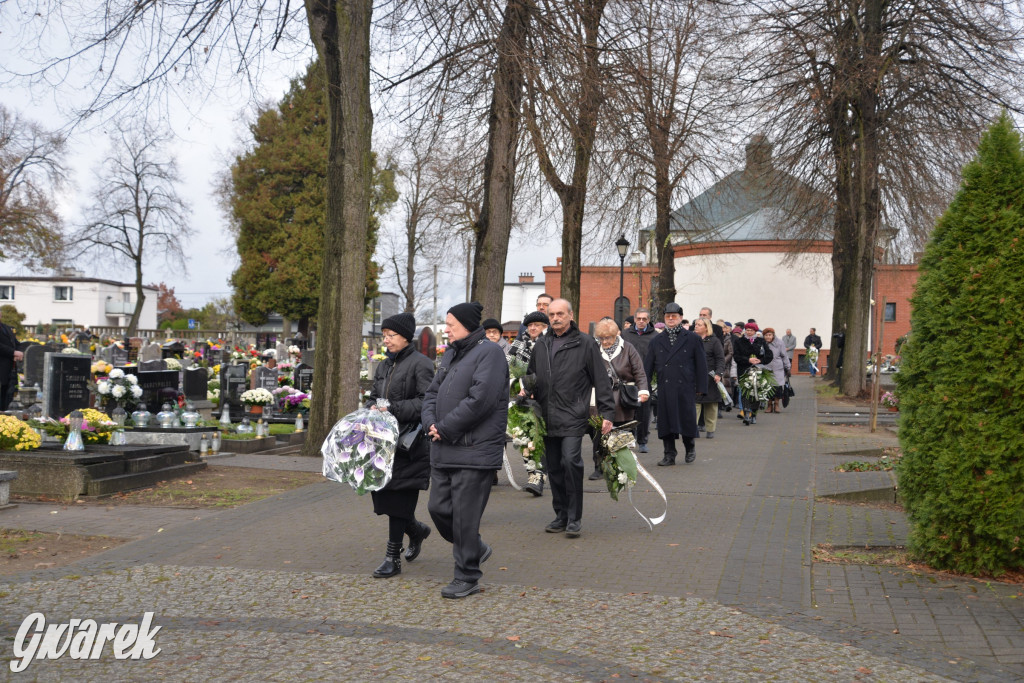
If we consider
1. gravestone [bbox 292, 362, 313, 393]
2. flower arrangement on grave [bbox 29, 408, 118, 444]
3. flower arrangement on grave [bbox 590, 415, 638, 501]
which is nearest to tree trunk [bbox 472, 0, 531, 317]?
flower arrangement on grave [bbox 29, 408, 118, 444]

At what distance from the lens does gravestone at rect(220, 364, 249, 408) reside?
17859 millimetres

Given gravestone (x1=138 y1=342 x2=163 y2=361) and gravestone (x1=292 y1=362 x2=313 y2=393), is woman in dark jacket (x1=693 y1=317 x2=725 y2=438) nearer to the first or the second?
gravestone (x1=292 y1=362 x2=313 y2=393)

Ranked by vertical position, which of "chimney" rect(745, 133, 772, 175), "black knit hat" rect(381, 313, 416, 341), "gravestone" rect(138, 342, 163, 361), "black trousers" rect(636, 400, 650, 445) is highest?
"chimney" rect(745, 133, 772, 175)

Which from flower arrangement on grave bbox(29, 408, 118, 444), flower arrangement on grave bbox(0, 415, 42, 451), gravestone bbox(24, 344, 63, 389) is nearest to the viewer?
flower arrangement on grave bbox(0, 415, 42, 451)

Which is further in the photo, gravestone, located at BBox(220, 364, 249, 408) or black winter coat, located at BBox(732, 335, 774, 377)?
black winter coat, located at BBox(732, 335, 774, 377)

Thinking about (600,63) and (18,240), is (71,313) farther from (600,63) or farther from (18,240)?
(600,63)

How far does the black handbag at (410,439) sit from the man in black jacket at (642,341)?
25.4 ft

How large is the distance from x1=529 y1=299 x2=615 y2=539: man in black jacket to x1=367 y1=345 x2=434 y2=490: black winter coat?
1.73 m

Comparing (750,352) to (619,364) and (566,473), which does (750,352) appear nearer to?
(619,364)

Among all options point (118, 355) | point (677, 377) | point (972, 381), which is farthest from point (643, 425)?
point (118, 355)

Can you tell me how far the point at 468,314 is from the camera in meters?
6.41

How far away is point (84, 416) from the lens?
10.7m

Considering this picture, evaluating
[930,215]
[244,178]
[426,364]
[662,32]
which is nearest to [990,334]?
[426,364]

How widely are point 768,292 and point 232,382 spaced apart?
3830 centimetres
